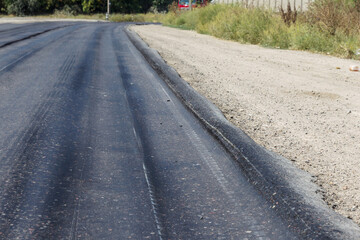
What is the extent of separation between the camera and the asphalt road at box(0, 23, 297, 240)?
3035 mm

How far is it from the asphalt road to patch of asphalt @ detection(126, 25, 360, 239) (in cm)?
10

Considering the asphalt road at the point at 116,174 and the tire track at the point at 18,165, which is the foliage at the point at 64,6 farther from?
the tire track at the point at 18,165

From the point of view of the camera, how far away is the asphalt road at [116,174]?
3035 millimetres

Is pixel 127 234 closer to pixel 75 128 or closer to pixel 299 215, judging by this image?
pixel 299 215

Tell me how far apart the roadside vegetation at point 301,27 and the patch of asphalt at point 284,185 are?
9.17 metres

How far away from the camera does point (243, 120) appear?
614cm

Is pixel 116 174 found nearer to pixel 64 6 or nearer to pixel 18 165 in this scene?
pixel 18 165

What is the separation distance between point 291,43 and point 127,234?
14199 millimetres

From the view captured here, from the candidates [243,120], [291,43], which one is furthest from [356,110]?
[291,43]

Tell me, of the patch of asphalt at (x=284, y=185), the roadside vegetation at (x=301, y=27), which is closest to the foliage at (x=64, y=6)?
the roadside vegetation at (x=301, y=27)

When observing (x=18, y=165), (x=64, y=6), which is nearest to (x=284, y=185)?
(x=18, y=165)

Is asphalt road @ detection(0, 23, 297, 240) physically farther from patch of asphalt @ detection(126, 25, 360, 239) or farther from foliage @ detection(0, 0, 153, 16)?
foliage @ detection(0, 0, 153, 16)

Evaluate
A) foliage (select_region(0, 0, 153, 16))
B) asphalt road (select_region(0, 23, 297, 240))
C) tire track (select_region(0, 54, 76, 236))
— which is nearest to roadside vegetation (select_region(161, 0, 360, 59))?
asphalt road (select_region(0, 23, 297, 240))

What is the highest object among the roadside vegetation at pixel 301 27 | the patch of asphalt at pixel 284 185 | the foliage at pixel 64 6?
the foliage at pixel 64 6
